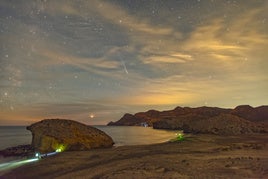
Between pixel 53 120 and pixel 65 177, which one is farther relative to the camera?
pixel 53 120

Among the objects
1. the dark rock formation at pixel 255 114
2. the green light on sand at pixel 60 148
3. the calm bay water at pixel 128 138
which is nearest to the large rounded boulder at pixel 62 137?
the green light on sand at pixel 60 148

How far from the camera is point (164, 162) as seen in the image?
62.4 ft

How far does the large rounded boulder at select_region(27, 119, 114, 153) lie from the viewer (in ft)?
105

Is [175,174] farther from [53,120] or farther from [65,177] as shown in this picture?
[53,120]

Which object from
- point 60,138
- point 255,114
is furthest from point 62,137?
point 255,114

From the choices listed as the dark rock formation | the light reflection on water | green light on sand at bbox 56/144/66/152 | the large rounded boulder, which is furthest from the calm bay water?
the dark rock formation

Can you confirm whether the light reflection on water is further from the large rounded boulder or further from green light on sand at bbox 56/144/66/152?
green light on sand at bbox 56/144/66/152

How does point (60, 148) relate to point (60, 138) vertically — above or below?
below

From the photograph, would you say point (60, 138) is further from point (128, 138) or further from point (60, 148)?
point (128, 138)

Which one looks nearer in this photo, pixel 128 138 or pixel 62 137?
pixel 62 137

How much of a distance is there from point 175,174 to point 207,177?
176 centimetres

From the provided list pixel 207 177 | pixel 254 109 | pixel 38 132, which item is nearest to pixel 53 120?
→ pixel 38 132

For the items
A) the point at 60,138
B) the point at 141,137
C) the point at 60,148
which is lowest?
the point at 141,137

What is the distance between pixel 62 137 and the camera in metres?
32.7
